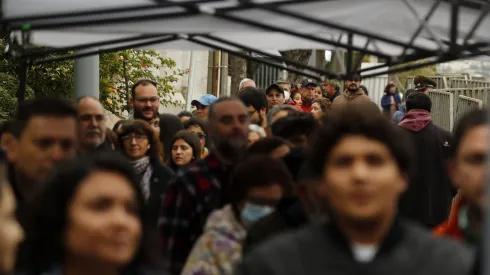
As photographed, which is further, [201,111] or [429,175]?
[201,111]

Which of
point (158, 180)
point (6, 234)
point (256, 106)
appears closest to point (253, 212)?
point (158, 180)

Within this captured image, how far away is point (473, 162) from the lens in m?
4.46

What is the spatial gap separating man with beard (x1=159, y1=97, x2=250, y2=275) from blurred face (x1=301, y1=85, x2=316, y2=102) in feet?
29.5

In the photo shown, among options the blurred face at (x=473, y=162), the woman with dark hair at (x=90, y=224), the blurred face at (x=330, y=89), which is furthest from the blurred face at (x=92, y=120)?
the blurred face at (x=330, y=89)

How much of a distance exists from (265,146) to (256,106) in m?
3.09

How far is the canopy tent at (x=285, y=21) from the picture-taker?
7859mm

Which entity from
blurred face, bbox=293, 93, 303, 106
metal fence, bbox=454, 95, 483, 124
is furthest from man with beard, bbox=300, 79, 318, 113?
metal fence, bbox=454, 95, 483, 124

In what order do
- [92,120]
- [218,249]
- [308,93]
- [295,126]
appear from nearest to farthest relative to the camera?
1. [218,249]
2. [295,126]
3. [92,120]
4. [308,93]

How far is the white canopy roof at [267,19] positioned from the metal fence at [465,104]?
792cm

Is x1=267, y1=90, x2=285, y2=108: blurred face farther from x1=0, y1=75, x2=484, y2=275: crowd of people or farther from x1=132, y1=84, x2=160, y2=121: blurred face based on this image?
x1=0, y1=75, x2=484, y2=275: crowd of people

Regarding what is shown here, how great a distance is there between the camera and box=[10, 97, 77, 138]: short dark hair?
535 centimetres

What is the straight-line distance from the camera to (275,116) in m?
8.81

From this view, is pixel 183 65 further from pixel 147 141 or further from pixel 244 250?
pixel 244 250

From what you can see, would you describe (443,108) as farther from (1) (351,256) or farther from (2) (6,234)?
(2) (6,234)
